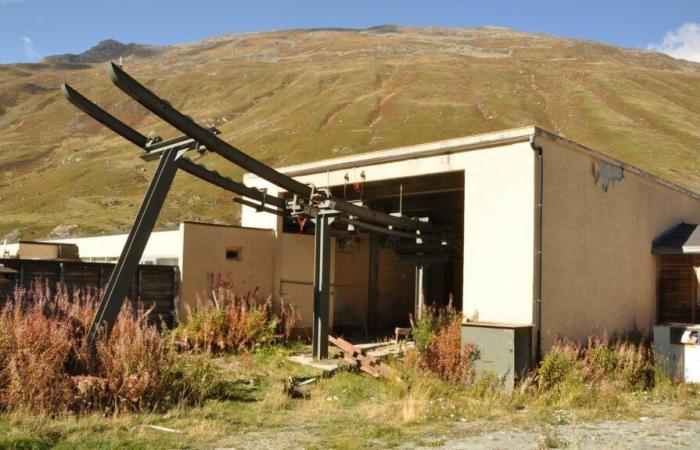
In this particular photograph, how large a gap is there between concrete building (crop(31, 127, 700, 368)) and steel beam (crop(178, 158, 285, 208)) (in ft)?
9.12

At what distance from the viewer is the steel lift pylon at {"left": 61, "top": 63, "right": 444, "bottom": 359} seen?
10.5 m

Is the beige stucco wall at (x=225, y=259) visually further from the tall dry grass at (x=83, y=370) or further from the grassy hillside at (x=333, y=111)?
the grassy hillside at (x=333, y=111)

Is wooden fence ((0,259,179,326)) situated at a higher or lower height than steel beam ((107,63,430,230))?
lower

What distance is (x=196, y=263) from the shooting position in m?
16.5

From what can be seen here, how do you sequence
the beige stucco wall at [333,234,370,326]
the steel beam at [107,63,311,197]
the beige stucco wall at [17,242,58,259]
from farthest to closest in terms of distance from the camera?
the beige stucco wall at [17,242,58,259] → the beige stucco wall at [333,234,370,326] → the steel beam at [107,63,311,197]

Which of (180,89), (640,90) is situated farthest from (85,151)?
(640,90)

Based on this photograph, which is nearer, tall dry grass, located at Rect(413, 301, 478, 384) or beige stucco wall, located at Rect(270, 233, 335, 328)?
tall dry grass, located at Rect(413, 301, 478, 384)

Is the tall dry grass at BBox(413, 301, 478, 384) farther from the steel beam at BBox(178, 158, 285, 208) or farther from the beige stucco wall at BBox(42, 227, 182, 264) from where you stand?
the beige stucco wall at BBox(42, 227, 182, 264)

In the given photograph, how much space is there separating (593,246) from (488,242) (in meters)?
2.92

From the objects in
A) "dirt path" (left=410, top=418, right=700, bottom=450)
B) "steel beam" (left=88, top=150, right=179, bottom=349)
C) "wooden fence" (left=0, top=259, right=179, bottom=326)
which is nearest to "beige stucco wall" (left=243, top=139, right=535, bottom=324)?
"dirt path" (left=410, top=418, right=700, bottom=450)

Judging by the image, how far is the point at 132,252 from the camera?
35.8ft

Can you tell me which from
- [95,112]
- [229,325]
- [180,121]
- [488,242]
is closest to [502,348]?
[488,242]

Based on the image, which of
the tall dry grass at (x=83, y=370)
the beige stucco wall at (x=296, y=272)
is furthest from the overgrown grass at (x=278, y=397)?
the beige stucco wall at (x=296, y=272)

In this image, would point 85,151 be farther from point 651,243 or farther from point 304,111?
point 651,243
